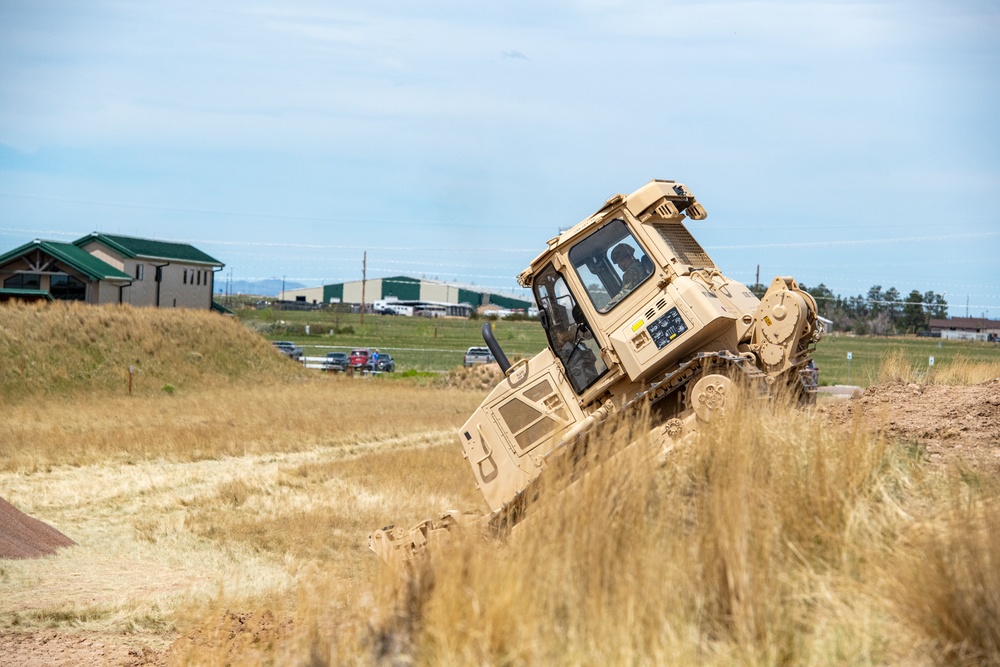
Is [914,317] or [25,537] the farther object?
[914,317]

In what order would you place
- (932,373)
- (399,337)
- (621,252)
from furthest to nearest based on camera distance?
(399,337), (932,373), (621,252)

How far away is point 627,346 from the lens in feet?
32.4

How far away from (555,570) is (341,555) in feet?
26.0

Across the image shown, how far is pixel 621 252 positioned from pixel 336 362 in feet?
136


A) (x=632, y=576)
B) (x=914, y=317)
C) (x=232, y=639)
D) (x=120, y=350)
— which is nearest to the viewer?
(x=632, y=576)

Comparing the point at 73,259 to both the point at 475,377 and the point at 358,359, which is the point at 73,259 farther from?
the point at 475,377

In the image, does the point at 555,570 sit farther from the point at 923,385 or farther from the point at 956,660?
the point at 923,385

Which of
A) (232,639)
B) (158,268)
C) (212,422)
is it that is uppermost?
(158,268)

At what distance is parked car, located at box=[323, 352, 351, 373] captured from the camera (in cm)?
4929

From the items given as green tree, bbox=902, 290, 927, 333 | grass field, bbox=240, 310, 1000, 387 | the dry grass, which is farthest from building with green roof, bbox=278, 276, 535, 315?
the dry grass

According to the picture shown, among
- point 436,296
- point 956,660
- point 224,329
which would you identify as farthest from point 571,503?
point 436,296

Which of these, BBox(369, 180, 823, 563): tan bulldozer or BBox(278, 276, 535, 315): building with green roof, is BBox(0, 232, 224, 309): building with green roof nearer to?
BBox(369, 180, 823, 563): tan bulldozer

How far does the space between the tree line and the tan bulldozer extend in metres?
54.3

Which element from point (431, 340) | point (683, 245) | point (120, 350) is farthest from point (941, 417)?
point (431, 340)
